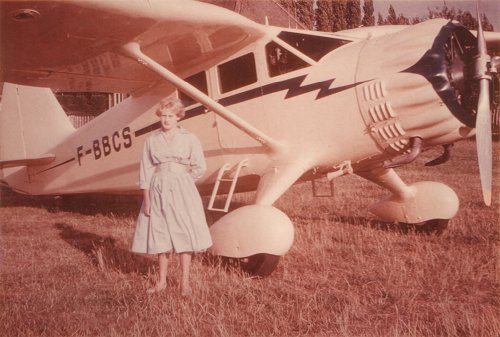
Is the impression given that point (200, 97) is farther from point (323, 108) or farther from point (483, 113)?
point (483, 113)

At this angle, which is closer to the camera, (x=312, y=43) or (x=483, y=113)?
(x=483, y=113)

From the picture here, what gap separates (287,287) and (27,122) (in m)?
6.00

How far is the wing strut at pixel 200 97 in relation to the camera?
4.21 meters

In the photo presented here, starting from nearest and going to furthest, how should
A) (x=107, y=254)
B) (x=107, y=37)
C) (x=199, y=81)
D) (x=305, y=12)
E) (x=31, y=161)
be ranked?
(x=107, y=37) < (x=107, y=254) < (x=199, y=81) < (x=31, y=161) < (x=305, y=12)

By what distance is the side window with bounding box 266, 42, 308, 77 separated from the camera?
454 centimetres

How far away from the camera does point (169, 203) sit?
3.29 meters

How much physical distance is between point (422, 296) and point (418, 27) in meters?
2.17

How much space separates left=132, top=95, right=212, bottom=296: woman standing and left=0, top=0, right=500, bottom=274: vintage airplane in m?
0.62

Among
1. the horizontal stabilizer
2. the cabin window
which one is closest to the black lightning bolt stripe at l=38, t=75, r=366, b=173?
the cabin window

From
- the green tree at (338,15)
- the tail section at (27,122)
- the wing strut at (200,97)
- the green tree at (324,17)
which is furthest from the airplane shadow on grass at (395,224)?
the green tree at (338,15)

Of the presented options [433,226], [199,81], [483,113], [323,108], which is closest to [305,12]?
[199,81]

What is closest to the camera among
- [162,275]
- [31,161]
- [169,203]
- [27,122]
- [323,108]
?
[169,203]

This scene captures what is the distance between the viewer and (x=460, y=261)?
3992 mm

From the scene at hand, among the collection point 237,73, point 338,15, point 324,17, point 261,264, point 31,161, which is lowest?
point 261,264
